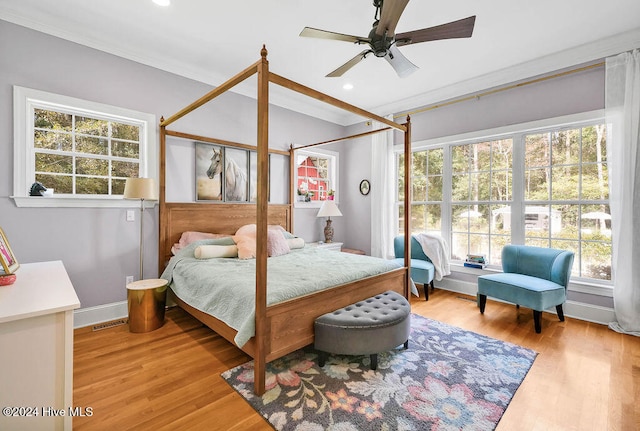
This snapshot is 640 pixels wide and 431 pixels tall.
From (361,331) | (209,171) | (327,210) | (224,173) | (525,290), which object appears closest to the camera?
(361,331)

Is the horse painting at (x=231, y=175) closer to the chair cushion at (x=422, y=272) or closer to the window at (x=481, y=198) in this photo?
the chair cushion at (x=422, y=272)

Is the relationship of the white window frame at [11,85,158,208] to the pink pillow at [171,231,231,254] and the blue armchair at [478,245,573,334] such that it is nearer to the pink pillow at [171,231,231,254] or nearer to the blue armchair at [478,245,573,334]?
the pink pillow at [171,231,231,254]

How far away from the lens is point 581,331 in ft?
9.59

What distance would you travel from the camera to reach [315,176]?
206 inches

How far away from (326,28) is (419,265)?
9.82ft

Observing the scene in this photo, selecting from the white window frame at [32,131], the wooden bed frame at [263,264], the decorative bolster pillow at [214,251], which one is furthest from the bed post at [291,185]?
the white window frame at [32,131]

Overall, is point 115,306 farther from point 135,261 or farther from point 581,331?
point 581,331

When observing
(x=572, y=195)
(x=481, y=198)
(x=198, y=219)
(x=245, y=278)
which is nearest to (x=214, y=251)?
(x=198, y=219)

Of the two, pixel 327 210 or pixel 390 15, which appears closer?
pixel 390 15

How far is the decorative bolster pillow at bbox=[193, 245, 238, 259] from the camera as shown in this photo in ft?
9.95

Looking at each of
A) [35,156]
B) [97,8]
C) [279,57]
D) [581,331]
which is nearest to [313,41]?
[279,57]

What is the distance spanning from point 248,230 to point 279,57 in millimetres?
2046

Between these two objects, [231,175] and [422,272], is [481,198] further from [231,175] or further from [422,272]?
[231,175]

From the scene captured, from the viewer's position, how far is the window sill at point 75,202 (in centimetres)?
258
